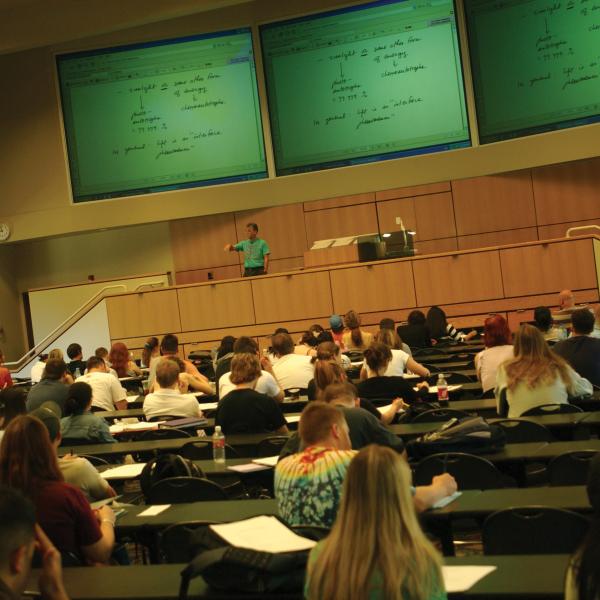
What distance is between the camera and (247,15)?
17.2m

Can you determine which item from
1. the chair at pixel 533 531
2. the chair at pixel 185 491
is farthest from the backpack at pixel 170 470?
the chair at pixel 533 531

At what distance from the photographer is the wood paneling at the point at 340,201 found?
17188mm

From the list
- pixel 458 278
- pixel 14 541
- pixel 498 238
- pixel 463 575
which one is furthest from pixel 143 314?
pixel 14 541

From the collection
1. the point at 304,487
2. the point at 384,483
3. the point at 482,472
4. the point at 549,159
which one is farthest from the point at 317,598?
the point at 549,159

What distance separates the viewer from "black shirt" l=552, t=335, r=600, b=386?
7043mm

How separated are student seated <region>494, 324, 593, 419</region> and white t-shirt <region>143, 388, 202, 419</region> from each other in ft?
8.58

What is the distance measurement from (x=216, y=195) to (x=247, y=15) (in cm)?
324

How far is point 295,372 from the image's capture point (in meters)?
8.95

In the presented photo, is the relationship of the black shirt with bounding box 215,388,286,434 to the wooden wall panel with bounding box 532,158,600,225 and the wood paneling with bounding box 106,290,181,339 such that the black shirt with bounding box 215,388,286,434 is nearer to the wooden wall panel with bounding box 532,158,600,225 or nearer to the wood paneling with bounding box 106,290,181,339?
the wood paneling with bounding box 106,290,181,339

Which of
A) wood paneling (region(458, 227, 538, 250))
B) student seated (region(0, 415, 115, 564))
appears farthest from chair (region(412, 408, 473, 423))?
wood paneling (region(458, 227, 538, 250))

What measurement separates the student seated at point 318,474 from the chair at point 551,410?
2263 mm

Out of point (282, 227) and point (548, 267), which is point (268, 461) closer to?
point (548, 267)

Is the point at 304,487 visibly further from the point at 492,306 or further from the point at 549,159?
the point at 549,159

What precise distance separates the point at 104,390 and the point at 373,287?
5990 millimetres
